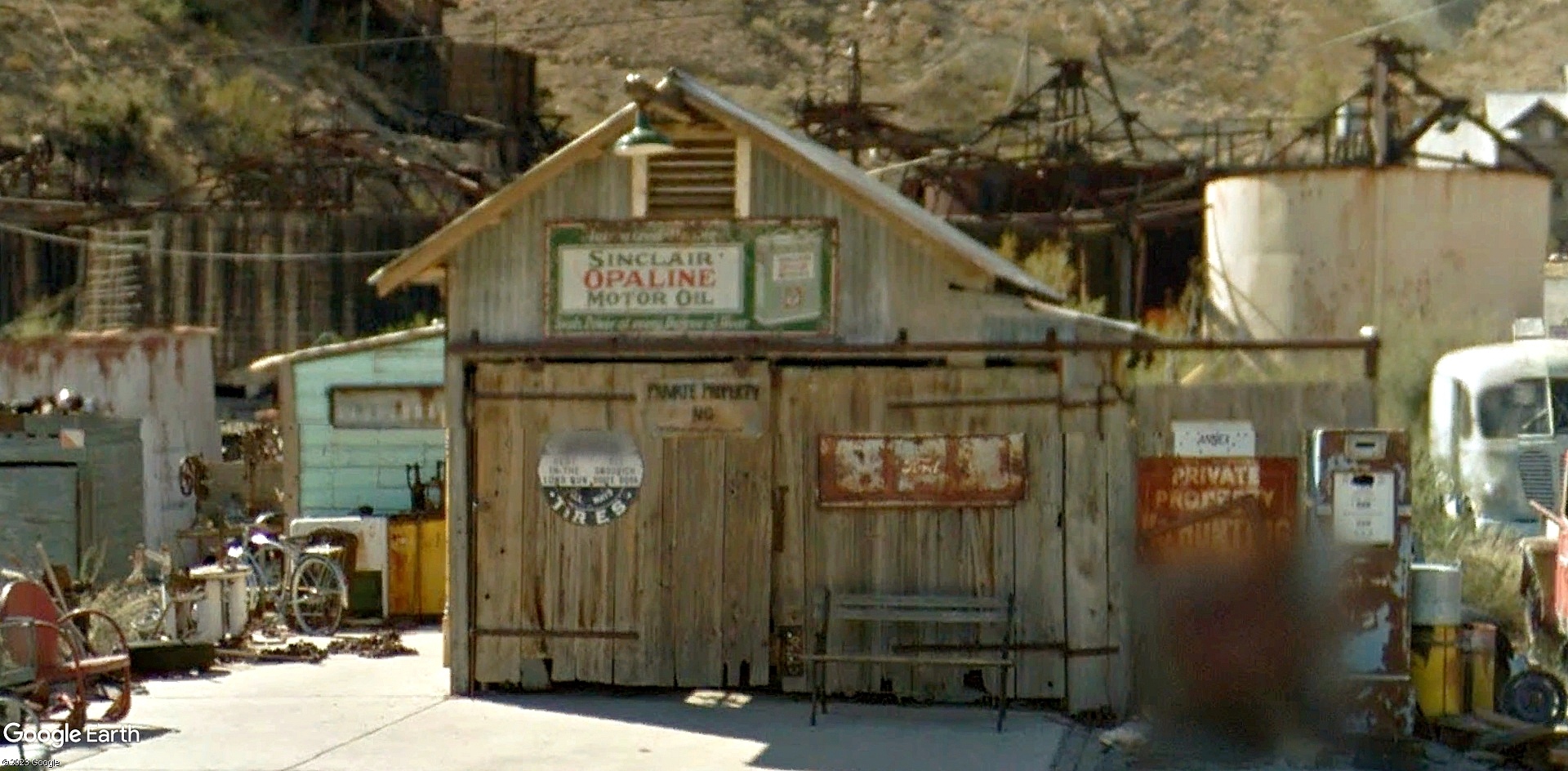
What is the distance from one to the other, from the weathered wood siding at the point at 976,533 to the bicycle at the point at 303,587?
20.0 feet

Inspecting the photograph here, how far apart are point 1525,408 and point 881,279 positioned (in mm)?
12560

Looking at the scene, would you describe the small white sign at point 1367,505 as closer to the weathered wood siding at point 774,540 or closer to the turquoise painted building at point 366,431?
the weathered wood siding at point 774,540

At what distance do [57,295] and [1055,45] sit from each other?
42.5 metres

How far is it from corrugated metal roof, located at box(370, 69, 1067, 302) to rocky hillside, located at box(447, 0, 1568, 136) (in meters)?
56.6

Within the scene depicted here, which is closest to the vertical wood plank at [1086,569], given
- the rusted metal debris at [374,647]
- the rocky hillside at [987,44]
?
the rusted metal debris at [374,647]

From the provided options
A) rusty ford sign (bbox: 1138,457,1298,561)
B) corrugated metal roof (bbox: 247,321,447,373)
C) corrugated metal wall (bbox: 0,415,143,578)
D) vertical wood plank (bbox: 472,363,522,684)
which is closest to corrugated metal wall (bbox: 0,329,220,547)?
corrugated metal wall (bbox: 0,415,143,578)

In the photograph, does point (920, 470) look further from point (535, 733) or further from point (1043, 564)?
point (535, 733)

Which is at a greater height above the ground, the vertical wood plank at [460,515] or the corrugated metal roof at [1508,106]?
the corrugated metal roof at [1508,106]

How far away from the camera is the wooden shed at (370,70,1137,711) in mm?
14031

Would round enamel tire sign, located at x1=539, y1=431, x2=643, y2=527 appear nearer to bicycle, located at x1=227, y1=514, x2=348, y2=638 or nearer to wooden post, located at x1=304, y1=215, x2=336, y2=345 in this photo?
bicycle, located at x1=227, y1=514, x2=348, y2=638

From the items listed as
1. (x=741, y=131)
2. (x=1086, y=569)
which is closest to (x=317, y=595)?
(x=741, y=131)

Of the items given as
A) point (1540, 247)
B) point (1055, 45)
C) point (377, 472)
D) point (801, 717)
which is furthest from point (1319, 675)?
point (1055, 45)

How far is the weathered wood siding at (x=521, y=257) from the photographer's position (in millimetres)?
14562

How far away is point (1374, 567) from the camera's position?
1316 centimetres
